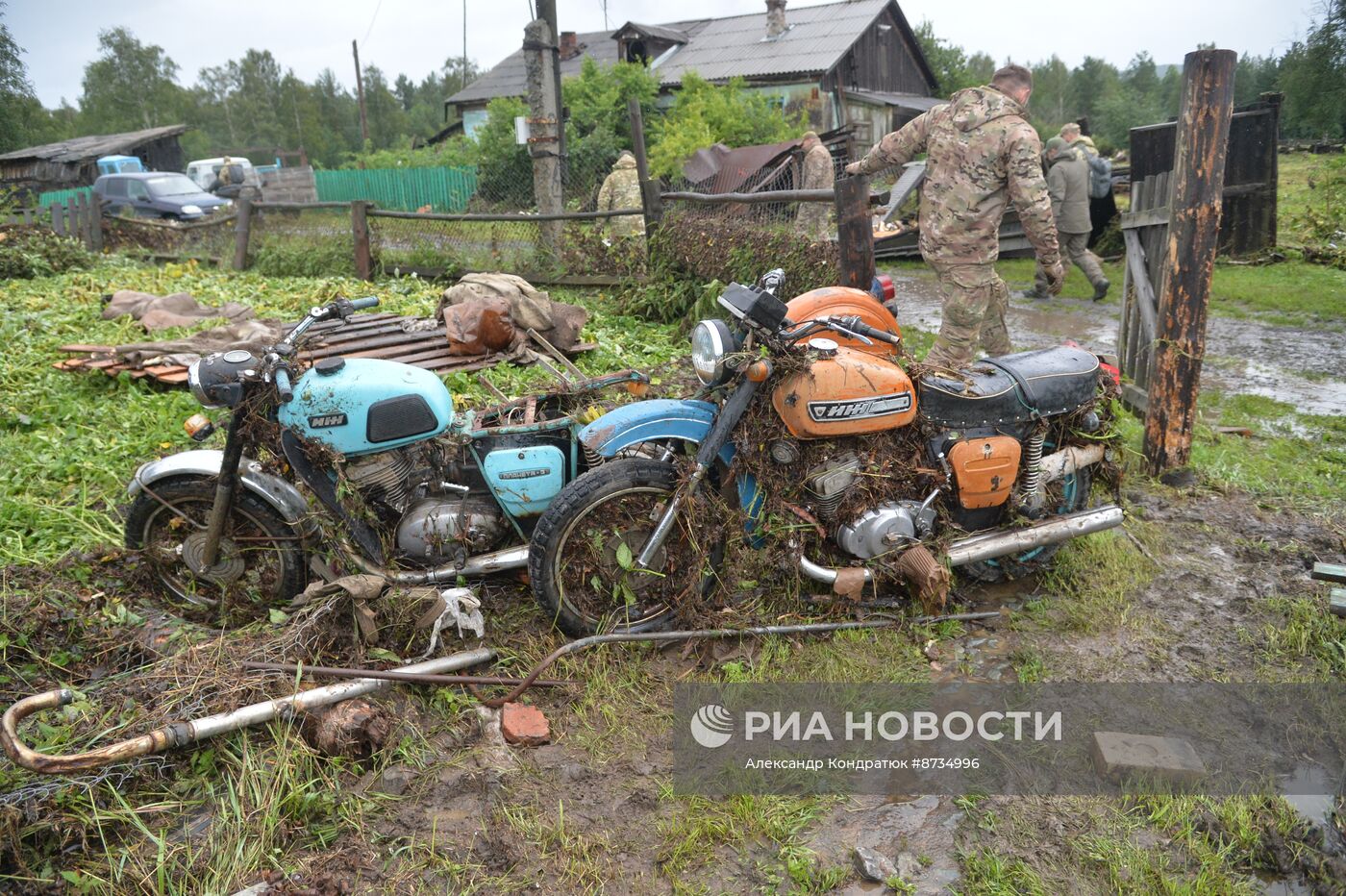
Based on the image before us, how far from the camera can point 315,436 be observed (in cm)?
347

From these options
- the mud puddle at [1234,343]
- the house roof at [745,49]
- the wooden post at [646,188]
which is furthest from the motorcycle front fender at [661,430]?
the house roof at [745,49]

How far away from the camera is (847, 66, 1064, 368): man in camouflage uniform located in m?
5.50

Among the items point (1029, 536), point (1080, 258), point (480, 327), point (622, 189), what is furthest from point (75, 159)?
point (1029, 536)

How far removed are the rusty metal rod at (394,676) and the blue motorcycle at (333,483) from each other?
1.63 ft

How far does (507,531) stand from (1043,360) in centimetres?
243

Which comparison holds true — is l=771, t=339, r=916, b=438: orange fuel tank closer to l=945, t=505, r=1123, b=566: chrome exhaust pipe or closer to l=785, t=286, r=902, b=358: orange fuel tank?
l=945, t=505, r=1123, b=566: chrome exhaust pipe

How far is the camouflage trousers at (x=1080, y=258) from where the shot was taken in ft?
33.1

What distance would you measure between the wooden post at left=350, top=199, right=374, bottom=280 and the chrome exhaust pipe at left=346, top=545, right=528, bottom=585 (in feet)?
26.3

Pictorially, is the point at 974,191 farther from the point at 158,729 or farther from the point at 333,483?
the point at 158,729

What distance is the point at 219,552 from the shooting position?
145 inches

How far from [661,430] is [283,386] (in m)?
1.45

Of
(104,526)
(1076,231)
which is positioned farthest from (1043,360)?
(1076,231)

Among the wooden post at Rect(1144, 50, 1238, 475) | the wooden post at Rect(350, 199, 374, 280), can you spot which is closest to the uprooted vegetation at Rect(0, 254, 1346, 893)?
the wooden post at Rect(1144, 50, 1238, 475)

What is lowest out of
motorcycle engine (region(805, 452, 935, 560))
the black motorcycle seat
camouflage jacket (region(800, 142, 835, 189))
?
motorcycle engine (region(805, 452, 935, 560))
